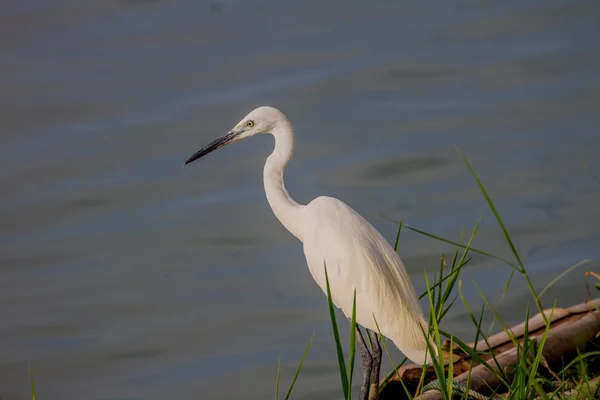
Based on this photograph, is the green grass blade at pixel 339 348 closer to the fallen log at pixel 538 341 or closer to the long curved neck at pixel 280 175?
the fallen log at pixel 538 341

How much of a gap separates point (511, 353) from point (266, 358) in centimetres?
202

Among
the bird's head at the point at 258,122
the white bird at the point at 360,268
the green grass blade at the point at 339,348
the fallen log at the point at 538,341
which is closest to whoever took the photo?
the green grass blade at the point at 339,348

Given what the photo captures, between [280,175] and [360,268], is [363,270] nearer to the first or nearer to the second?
[360,268]

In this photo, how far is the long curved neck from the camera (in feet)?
10.1

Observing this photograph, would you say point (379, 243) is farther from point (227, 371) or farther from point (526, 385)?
point (227, 371)

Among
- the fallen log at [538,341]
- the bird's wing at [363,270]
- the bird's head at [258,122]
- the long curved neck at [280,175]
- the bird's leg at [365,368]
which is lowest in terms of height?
the bird's leg at [365,368]

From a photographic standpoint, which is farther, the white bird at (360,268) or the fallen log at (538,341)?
the white bird at (360,268)

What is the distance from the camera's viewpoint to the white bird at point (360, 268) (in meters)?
2.88

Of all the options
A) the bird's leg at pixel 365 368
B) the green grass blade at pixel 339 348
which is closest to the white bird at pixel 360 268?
the bird's leg at pixel 365 368

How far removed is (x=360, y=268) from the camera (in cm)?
291

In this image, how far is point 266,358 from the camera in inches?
175

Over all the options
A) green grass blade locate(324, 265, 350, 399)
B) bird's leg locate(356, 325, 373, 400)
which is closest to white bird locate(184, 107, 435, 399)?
bird's leg locate(356, 325, 373, 400)

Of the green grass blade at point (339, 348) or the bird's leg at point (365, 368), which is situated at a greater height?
the green grass blade at point (339, 348)

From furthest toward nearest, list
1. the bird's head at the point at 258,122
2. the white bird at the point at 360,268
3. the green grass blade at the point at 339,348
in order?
the bird's head at the point at 258,122 → the white bird at the point at 360,268 → the green grass blade at the point at 339,348
